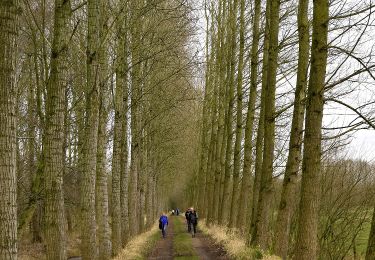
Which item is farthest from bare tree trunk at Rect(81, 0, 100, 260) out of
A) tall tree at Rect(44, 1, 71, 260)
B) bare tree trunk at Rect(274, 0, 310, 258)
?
bare tree trunk at Rect(274, 0, 310, 258)

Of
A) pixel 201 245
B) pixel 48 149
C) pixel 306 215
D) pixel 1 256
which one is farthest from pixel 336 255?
pixel 1 256

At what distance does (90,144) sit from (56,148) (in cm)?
283

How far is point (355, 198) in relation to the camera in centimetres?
1473

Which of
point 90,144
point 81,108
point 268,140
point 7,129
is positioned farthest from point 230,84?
point 7,129

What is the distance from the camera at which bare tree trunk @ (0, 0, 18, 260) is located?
4871 millimetres

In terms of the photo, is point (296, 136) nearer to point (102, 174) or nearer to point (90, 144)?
point (90, 144)

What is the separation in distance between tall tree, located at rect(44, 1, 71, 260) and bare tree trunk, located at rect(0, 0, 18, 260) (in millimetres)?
2709

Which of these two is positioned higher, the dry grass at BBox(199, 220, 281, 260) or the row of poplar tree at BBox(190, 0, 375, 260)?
the row of poplar tree at BBox(190, 0, 375, 260)

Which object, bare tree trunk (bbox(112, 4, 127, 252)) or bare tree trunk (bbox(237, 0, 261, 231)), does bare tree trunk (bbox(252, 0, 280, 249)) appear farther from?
bare tree trunk (bbox(112, 4, 127, 252))

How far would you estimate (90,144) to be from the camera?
34.8ft

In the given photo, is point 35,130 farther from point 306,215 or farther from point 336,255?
point 306,215

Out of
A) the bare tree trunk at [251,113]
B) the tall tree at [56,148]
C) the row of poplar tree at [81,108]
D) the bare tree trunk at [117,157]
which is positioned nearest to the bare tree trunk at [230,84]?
the row of poplar tree at [81,108]

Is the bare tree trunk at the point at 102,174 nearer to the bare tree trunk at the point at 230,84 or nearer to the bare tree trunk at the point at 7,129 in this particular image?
the bare tree trunk at the point at 7,129

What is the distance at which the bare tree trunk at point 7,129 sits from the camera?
192 inches
